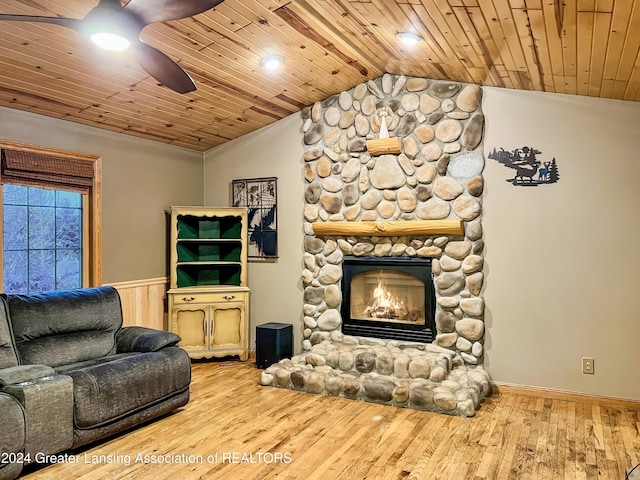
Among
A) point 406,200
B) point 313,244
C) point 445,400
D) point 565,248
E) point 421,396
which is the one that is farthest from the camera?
point 313,244

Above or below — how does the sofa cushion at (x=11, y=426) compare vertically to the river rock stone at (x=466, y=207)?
below

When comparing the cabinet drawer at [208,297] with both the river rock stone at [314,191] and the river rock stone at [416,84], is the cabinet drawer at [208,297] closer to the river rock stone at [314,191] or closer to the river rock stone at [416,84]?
the river rock stone at [314,191]

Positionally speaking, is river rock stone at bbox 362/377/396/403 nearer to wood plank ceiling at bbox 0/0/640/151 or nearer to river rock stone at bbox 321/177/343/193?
river rock stone at bbox 321/177/343/193

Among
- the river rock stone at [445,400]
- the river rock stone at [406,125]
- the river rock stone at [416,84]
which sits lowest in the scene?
the river rock stone at [445,400]

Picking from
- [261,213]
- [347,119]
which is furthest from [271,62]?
[261,213]

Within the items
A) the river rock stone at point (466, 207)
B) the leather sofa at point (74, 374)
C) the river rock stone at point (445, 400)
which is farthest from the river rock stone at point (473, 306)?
the leather sofa at point (74, 374)

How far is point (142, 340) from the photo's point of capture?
394 centimetres

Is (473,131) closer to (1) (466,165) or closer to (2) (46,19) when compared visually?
(1) (466,165)

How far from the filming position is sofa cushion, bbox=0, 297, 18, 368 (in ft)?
10.7

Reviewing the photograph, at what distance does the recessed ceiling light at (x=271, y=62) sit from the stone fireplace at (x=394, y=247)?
47.8 inches

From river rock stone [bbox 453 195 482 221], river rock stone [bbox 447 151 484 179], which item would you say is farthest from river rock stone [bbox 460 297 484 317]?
river rock stone [bbox 447 151 484 179]

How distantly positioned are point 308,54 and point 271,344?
2.78 metres

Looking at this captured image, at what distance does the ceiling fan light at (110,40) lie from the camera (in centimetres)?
221

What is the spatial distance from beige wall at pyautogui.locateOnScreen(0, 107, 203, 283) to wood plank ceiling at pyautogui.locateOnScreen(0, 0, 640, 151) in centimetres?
17
